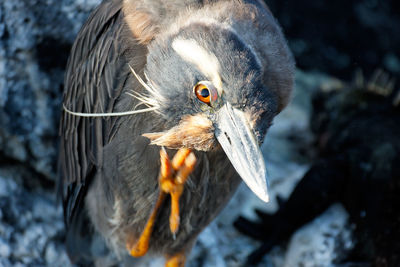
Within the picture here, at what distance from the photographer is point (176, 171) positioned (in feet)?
7.61

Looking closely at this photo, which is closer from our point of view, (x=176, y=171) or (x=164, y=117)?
(x=164, y=117)

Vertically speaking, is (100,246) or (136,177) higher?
(136,177)

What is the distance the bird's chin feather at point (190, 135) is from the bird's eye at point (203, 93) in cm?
7

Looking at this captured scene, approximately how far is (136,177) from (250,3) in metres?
0.98

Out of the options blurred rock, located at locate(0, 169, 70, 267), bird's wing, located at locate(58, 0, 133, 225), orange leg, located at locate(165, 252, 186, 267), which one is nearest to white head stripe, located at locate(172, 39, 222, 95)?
bird's wing, located at locate(58, 0, 133, 225)

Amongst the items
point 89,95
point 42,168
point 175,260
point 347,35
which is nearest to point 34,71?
point 42,168

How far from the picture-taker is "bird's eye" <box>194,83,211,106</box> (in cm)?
195

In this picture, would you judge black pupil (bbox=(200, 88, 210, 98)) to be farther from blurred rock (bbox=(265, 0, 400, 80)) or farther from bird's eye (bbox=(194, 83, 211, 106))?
blurred rock (bbox=(265, 0, 400, 80))

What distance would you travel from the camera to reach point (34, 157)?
3260 mm

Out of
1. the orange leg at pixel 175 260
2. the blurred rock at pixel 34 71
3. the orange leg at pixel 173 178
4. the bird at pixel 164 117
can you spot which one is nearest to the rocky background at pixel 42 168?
the blurred rock at pixel 34 71

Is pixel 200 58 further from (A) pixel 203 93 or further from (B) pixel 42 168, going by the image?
(B) pixel 42 168

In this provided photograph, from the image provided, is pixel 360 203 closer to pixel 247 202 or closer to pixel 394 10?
pixel 247 202

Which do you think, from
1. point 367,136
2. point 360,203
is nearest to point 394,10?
point 367,136

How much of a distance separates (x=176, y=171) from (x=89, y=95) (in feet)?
2.03
